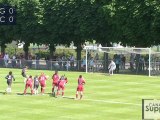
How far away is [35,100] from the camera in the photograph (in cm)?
3369

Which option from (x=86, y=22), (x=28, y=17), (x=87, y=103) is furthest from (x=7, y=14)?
(x=28, y=17)

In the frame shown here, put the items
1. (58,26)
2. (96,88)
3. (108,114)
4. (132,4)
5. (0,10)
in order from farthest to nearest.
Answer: (58,26), (132,4), (96,88), (108,114), (0,10)

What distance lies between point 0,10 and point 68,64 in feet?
137

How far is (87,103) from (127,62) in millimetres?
30435

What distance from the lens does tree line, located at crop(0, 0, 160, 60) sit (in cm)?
5719

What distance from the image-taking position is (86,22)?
64.7 m

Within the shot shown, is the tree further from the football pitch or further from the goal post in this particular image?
the football pitch

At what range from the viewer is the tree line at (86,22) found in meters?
57.2

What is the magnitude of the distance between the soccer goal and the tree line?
1.75 m

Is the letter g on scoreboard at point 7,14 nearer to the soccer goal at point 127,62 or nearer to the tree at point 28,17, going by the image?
the soccer goal at point 127,62

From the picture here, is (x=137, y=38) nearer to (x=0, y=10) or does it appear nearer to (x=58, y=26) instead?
(x=58, y=26)

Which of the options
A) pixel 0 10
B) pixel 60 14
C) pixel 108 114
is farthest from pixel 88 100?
pixel 60 14

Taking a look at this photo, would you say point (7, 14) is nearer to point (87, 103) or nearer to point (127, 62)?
point (87, 103)

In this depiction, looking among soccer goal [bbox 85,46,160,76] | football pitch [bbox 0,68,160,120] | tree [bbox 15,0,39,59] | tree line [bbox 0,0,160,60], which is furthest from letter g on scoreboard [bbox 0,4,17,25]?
tree [bbox 15,0,39,59]
